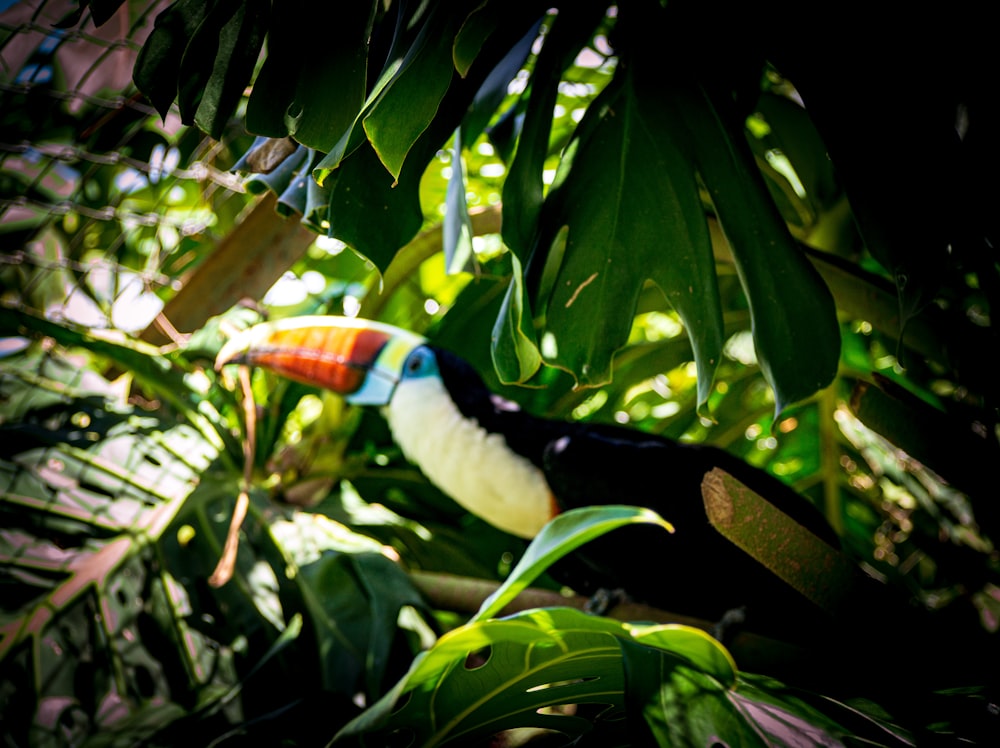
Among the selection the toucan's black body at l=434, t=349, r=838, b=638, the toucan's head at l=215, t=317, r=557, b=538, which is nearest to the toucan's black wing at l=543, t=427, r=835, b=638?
the toucan's black body at l=434, t=349, r=838, b=638

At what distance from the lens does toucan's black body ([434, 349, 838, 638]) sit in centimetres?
124

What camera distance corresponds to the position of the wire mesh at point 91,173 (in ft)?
4.53

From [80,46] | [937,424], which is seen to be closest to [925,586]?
[937,424]

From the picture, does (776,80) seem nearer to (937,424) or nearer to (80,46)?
(937,424)

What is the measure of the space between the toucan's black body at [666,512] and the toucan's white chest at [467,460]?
0.03 meters

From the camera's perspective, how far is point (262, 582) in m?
1.26

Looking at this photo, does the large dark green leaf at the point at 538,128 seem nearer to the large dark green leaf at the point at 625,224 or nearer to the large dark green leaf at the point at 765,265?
the large dark green leaf at the point at 625,224

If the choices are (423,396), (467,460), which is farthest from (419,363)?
(467,460)

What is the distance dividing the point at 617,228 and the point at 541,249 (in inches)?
3.4

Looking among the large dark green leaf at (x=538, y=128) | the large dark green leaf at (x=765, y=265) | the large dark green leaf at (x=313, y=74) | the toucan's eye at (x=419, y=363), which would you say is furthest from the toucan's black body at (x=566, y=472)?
the large dark green leaf at (x=313, y=74)

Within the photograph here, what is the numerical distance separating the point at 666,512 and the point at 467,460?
1.21ft

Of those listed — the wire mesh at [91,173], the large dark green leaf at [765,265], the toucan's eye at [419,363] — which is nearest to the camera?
the large dark green leaf at [765,265]

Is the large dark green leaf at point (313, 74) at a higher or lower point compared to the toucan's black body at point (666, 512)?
higher

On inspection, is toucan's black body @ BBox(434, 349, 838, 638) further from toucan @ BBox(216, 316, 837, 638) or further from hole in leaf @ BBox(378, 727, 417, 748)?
hole in leaf @ BBox(378, 727, 417, 748)
